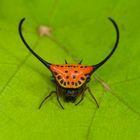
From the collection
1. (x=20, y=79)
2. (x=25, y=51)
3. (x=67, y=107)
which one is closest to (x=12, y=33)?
(x=25, y=51)

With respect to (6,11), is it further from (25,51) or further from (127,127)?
(127,127)

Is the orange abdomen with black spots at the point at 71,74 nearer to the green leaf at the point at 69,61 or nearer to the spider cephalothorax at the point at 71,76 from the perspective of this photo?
the spider cephalothorax at the point at 71,76

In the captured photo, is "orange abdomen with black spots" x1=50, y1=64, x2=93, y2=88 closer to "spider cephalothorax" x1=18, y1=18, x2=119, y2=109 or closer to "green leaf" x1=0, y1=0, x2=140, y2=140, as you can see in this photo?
"spider cephalothorax" x1=18, y1=18, x2=119, y2=109

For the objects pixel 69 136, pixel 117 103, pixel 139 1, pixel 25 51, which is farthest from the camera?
pixel 139 1

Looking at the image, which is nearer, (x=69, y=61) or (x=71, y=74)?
(x=71, y=74)

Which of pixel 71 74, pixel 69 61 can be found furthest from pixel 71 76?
pixel 69 61

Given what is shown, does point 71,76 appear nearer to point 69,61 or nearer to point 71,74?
point 71,74
